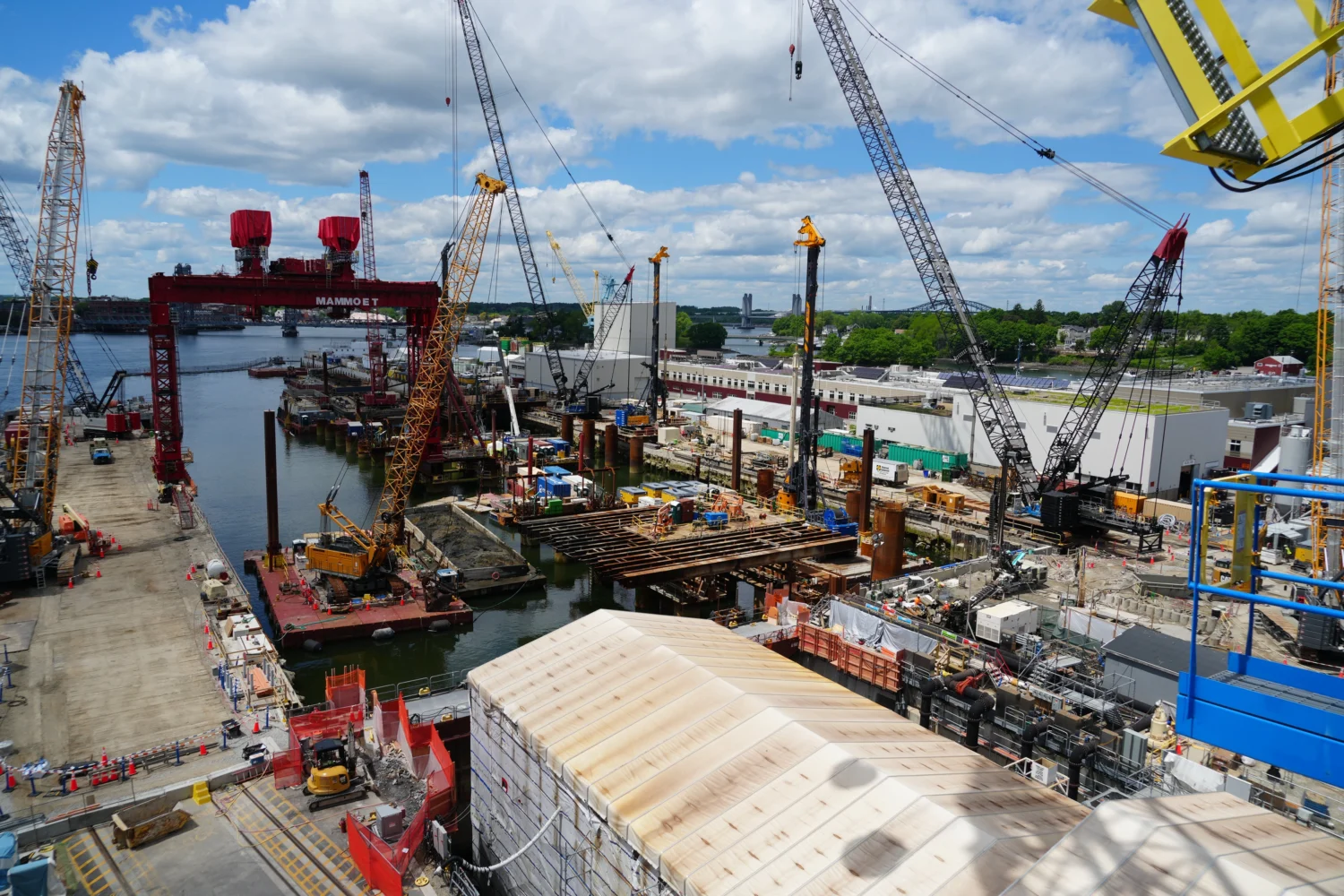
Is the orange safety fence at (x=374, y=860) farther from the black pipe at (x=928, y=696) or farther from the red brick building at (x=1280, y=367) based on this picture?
the red brick building at (x=1280, y=367)

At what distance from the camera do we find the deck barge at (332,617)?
2728 centimetres

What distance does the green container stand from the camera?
168 ft

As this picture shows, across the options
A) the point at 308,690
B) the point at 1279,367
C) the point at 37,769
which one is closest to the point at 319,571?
the point at 308,690

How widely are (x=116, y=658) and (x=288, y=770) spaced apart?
9.95 metres

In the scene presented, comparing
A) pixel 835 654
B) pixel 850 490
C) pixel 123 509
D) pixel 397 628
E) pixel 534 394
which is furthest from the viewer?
pixel 534 394

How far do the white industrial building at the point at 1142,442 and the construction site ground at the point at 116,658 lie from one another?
113ft

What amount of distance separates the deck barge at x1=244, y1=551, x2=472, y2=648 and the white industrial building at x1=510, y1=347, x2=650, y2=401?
48031 mm

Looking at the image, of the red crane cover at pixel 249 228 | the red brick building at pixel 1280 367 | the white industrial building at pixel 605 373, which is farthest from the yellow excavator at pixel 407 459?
the red brick building at pixel 1280 367

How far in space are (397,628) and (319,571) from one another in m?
4.17

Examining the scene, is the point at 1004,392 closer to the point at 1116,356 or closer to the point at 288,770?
the point at 1116,356

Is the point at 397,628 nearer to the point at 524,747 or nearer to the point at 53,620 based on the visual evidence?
the point at 53,620

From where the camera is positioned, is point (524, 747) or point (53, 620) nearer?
point (524, 747)

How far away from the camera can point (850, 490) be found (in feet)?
153

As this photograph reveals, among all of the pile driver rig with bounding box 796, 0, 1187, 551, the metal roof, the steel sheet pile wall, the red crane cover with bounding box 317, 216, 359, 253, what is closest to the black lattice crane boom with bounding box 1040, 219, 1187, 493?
the pile driver rig with bounding box 796, 0, 1187, 551
